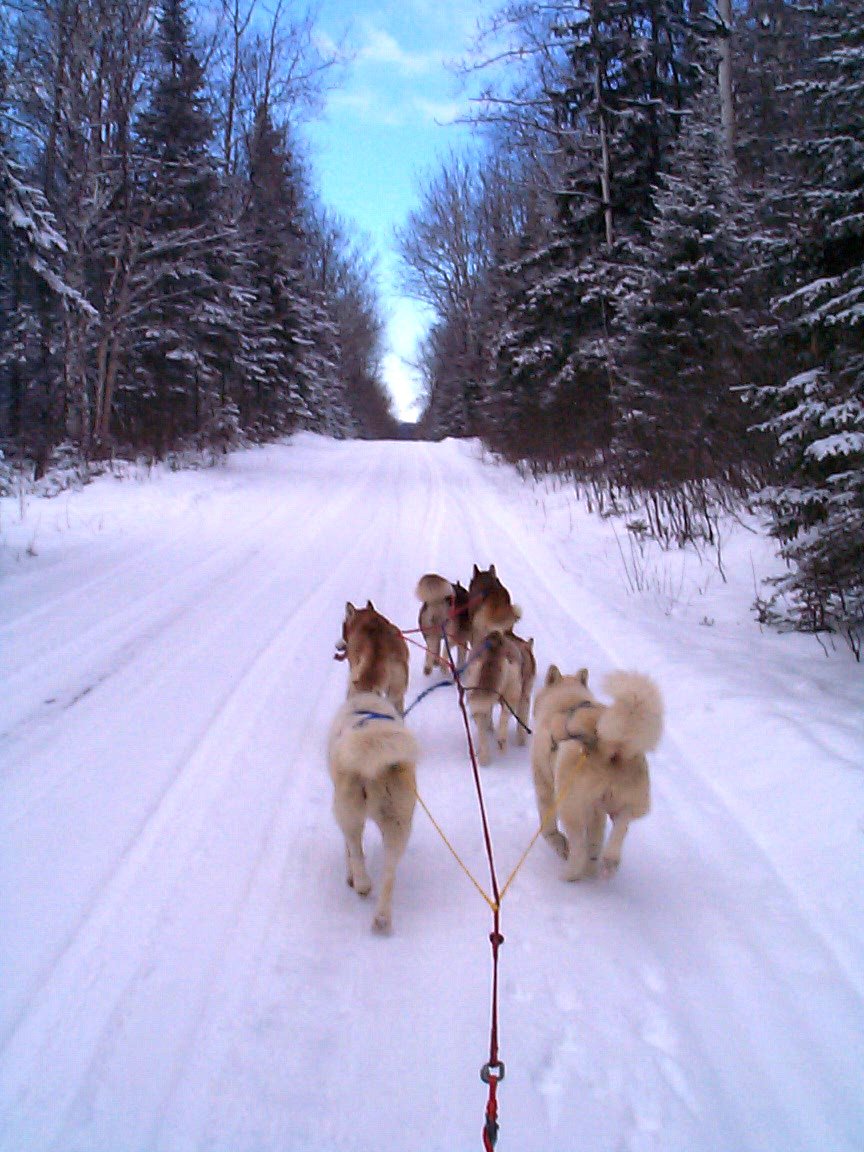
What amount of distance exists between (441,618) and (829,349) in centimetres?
419

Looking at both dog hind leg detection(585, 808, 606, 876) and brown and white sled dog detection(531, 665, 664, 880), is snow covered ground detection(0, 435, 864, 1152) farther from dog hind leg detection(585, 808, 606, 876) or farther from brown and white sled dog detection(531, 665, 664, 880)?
brown and white sled dog detection(531, 665, 664, 880)

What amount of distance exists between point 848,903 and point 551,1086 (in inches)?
64.9

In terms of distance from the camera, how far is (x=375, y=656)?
4.51m

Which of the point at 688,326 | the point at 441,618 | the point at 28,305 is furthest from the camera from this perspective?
the point at 28,305

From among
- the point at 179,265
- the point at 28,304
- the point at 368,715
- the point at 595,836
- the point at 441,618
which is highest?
the point at 179,265

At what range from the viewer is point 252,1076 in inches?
91.9

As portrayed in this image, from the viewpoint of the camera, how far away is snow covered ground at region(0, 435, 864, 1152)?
2.23 m

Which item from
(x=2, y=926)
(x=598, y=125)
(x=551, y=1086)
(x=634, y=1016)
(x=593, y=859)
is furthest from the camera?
(x=598, y=125)

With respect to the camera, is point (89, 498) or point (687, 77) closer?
point (89, 498)

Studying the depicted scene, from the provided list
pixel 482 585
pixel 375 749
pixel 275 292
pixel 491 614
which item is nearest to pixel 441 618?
pixel 482 585

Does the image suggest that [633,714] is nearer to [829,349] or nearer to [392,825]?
[392,825]

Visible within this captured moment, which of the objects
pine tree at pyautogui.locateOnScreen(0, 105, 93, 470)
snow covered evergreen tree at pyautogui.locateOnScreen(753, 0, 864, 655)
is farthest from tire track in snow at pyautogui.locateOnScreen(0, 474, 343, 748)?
snow covered evergreen tree at pyautogui.locateOnScreen(753, 0, 864, 655)

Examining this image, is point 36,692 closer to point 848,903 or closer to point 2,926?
point 2,926

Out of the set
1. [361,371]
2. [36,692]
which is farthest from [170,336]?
[361,371]
